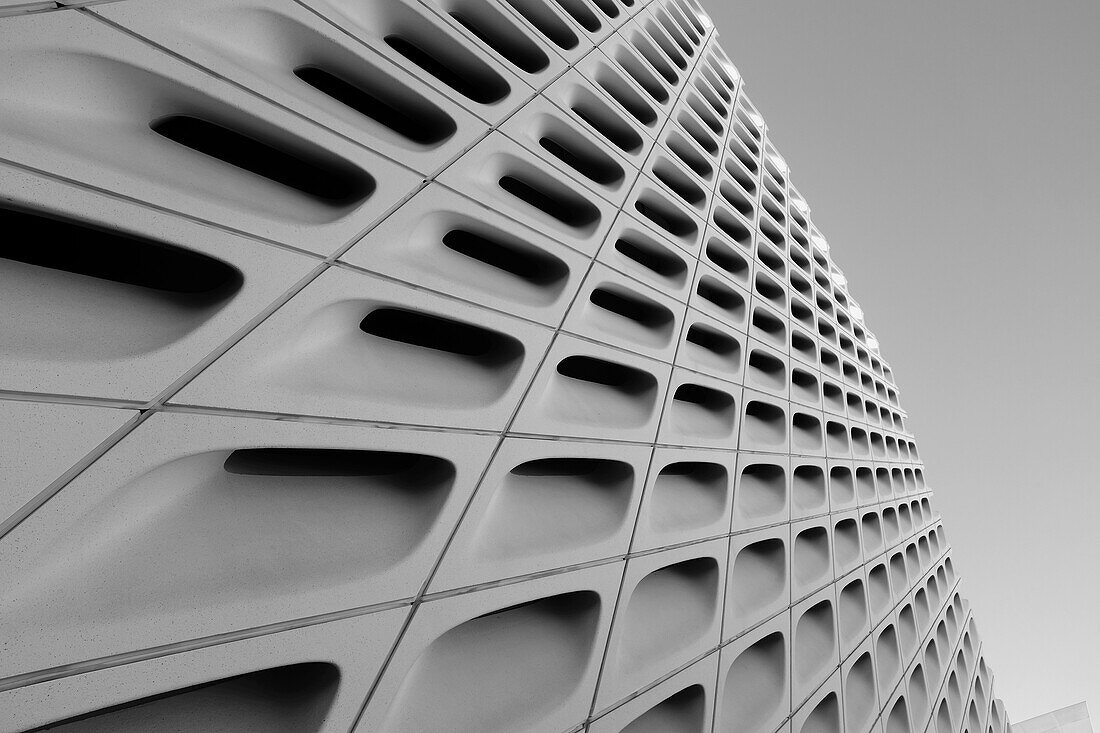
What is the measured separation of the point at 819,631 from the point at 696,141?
25.4ft

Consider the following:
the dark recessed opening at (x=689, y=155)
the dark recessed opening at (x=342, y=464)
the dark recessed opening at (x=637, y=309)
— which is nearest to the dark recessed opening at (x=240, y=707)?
the dark recessed opening at (x=342, y=464)

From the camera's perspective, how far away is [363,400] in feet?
10.1

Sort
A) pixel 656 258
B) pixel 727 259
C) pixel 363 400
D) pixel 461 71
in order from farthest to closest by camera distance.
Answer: pixel 727 259 → pixel 656 258 → pixel 461 71 → pixel 363 400

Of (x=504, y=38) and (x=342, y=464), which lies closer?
(x=342, y=464)

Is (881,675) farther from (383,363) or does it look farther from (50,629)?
(50,629)

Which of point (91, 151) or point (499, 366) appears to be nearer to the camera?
point (91, 151)

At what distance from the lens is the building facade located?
2141 mm

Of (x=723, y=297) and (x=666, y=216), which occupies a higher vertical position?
(x=666, y=216)

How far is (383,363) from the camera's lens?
11.3 feet

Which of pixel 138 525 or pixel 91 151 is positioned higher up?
pixel 91 151

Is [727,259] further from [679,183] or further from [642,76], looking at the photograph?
[642,76]

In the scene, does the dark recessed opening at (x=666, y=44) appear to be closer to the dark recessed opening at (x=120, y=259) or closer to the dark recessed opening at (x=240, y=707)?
the dark recessed opening at (x=120, y=259)

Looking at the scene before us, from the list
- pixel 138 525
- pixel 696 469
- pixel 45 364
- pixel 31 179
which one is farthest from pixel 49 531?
pixel 696 469

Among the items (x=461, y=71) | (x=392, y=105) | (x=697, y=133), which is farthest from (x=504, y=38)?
(x=697, y=133)
